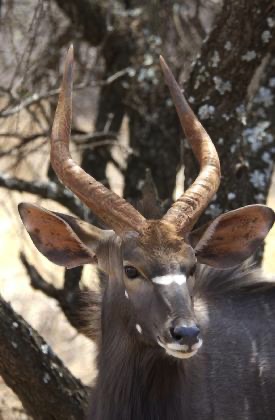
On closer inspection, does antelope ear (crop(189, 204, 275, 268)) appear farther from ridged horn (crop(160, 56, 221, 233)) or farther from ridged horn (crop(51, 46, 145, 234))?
ridged horn (crop(51, 46, 145, 234))

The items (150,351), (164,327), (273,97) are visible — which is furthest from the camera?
(273,97)

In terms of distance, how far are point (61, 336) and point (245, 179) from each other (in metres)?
3.65

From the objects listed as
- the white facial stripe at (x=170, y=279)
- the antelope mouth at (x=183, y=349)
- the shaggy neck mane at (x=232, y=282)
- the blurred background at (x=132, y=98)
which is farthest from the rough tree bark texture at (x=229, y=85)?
the antelope mouth at (x=183, y=349)

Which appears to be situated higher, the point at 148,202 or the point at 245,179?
the point at 148,202

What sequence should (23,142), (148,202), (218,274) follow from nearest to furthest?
(148,202) → (218,274) → (23,142)

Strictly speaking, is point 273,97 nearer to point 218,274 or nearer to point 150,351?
point 218,274

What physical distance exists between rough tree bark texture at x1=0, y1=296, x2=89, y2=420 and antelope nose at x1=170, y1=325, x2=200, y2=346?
1.70 meters

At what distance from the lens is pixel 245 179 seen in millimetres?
6801

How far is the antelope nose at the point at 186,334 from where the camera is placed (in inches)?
179

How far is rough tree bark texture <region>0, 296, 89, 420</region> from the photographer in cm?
608

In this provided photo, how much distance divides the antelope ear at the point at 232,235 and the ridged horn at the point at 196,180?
0.52 feet

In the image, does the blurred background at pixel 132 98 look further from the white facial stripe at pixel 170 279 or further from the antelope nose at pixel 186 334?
the antelope nose at pixel 186 334

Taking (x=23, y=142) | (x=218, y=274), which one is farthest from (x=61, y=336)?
(x=218, y=274)

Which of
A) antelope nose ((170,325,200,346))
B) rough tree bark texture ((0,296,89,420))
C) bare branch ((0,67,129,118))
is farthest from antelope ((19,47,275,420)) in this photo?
bare branch ((0,67,129,118))
